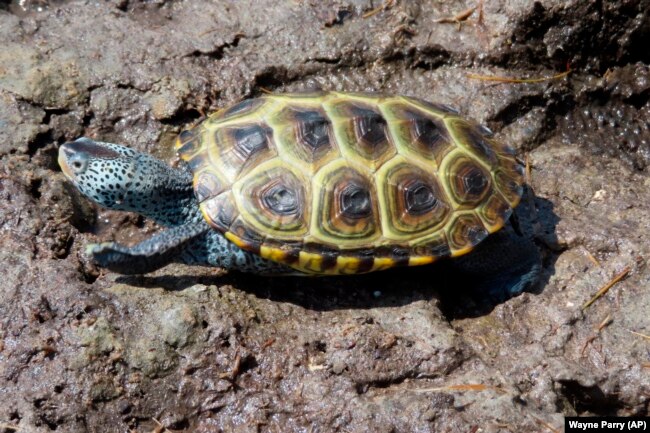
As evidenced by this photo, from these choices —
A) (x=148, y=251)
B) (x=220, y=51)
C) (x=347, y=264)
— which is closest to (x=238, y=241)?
(x=148, y=251)

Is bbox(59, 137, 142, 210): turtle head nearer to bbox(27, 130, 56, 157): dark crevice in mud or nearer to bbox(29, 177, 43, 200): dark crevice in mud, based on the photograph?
bbox(29, 177, 43, 200): dark crevice in mud

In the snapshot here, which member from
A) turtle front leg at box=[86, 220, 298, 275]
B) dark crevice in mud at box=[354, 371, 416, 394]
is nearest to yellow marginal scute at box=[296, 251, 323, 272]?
turtle front leg at box=[86, 220, 298, 275]

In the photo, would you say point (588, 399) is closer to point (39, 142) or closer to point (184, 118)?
point (184, 118)

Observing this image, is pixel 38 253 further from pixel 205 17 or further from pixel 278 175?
pixel 205 17

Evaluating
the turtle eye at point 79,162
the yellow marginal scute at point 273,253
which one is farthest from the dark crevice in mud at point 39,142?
the yellow marginal scute at point 273,253

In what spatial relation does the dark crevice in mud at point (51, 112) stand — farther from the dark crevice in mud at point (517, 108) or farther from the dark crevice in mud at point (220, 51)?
the dark crevice in mud at point (517, 108)
